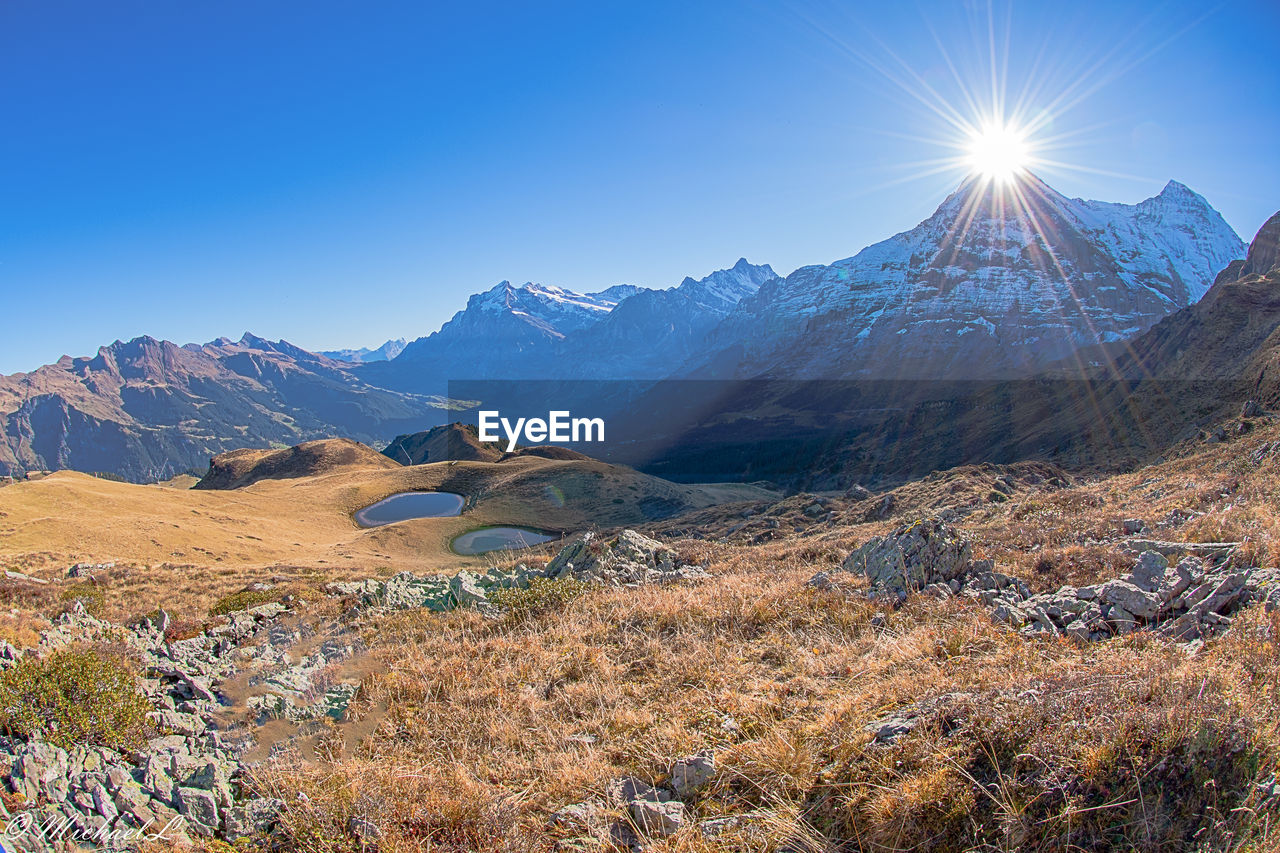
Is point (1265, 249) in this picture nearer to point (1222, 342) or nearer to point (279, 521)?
point (1222, 342)

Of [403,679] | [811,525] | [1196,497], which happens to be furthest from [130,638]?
[811,525]

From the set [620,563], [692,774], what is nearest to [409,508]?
[620,563]

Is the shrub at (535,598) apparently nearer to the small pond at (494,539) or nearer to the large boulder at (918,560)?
the large boulder at (918,560)

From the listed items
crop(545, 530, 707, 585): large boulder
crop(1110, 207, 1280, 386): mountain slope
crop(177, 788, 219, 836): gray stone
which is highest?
crop(1110, 207, 1280, 386): mountain slope

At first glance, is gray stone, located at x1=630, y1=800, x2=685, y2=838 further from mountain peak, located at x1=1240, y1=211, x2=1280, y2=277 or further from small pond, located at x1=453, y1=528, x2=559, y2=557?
mountain peak, located at x1=1240, y1=211, x2=1280, y2=277

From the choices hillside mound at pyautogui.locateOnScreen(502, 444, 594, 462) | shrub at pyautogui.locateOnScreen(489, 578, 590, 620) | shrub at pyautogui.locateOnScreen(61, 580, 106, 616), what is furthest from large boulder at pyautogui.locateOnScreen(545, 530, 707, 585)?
hillside mound at pyautogui.locateOnScreen(502, 444, 594, 462)

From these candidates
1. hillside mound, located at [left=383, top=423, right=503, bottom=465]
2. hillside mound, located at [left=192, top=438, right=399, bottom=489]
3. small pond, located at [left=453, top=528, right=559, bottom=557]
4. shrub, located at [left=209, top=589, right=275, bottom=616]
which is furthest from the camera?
hillside mound, located at [left=383, top=423, right=503, bottom=465]
